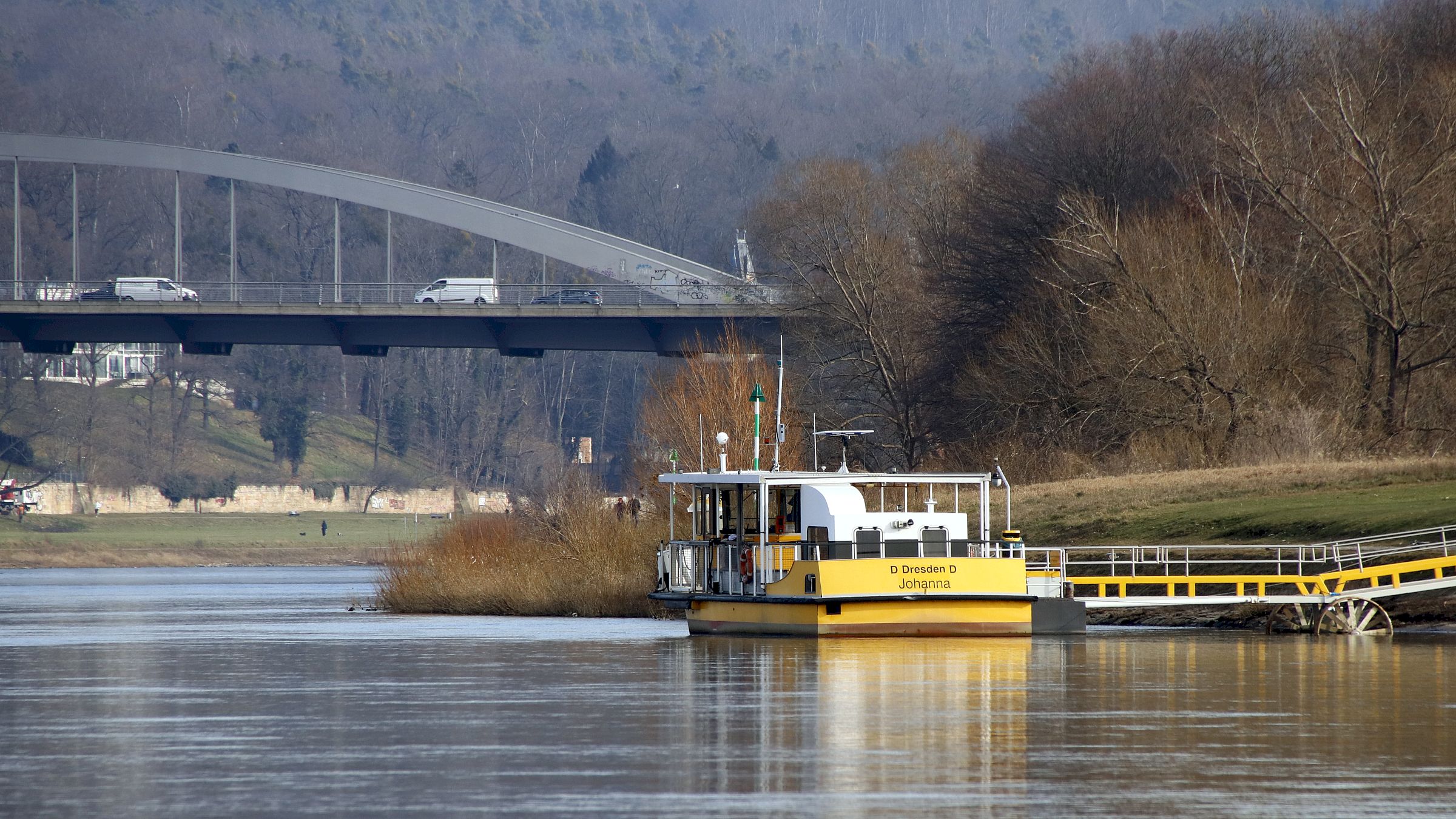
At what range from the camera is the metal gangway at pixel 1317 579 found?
34.4 m

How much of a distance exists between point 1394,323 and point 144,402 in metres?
94.1

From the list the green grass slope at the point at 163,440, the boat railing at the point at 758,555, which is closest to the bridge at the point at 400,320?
the green grass slope at the point at 163,440

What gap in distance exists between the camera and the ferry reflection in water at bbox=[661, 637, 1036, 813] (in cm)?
1650

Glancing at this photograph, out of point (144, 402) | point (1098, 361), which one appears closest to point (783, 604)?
point (1098, 361)

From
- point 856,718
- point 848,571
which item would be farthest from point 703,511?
point 856,718

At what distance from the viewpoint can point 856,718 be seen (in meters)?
21.1

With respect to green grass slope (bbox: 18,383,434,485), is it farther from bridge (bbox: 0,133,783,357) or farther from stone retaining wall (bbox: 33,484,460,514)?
bridge (bbox: 0,133,783,357)

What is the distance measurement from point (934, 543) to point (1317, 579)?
6310 millimetres

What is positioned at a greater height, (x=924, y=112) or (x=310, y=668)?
(x=924, y=112)

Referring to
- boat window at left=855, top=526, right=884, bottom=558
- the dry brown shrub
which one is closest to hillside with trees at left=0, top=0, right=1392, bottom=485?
the dry brown shrub

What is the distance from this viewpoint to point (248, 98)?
17188cm

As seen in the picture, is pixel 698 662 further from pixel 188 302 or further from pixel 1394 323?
pixel 188 302

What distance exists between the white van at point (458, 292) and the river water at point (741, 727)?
57164mm

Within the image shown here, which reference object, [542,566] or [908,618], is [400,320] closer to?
[542,566]
